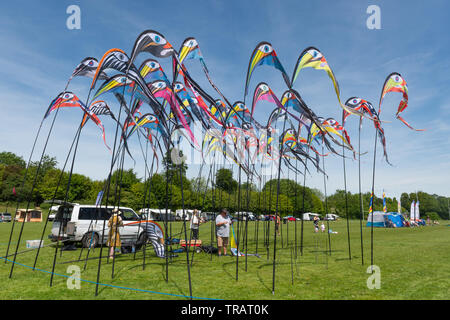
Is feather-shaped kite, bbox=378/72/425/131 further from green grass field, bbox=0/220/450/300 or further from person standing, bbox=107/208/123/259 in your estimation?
person standing, bbox=107/208/123/259

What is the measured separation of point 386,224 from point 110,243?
117ft

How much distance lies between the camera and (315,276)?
7.78m

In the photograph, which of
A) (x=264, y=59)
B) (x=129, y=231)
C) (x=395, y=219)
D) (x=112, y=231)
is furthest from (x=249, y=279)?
(x=395, y=219)

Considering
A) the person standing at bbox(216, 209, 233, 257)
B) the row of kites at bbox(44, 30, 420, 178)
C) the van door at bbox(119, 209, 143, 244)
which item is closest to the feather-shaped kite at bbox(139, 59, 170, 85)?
the row of kites at bbox(44, 30, 420, 178)

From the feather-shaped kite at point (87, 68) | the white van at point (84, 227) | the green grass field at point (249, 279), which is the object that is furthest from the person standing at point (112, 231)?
the feather-shaped kite at point (87, 68)

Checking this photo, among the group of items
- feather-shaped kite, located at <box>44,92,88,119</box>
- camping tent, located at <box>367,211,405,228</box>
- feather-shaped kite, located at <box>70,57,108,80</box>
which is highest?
feather-shaped kite, located at <box>70,57,108,80</box>

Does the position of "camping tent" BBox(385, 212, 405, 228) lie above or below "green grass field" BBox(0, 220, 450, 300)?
above

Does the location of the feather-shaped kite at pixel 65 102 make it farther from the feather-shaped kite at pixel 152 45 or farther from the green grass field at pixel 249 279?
the green grass field at pixel 249 279

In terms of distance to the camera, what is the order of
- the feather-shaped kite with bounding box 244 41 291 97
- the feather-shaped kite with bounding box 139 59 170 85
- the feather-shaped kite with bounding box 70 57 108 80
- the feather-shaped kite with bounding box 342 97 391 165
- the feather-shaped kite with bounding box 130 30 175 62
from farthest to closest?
1. the feather-shaped kite with bounding box 342 97 391 165
2. the feather-shaped kite with bounding box 139 59 170 85
3. the feather-shaped kite with bounding box 70 57 108 80
4. the feather-shaped kite with bounding box 244 41 291 97
5. the feather-shaped kite with bounding box 130 30 175 62

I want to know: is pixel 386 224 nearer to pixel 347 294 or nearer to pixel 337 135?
pixel 337 135

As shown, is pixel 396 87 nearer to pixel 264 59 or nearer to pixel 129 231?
pixel 264 59
